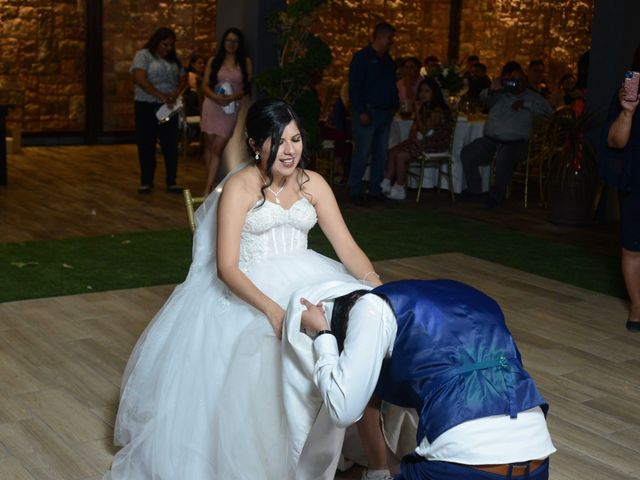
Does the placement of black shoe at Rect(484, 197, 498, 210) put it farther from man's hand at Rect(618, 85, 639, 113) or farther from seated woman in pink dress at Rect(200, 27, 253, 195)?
man's hand at Rect(618, 85, 639, 113)

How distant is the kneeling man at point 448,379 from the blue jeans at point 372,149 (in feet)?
21.9

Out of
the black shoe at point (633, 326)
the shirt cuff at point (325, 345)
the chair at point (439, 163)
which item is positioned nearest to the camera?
the shirt cuff at point (325, 345)

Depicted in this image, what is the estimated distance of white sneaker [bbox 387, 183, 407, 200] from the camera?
9.55 m

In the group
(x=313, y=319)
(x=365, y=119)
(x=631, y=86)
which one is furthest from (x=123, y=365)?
(x=365, y=119)

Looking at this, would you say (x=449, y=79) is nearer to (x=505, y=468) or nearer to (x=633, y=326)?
(x=633, y=326)

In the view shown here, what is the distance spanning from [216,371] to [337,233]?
67 cm

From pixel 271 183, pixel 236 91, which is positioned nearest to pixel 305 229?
pixel 271 183

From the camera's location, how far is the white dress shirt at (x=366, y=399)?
232 centimetres

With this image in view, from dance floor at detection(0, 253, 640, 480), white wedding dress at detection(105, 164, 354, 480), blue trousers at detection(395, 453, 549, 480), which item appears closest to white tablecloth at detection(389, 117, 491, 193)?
dance floor at detection(0, 253, 640, 480)

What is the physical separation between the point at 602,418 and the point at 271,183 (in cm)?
176

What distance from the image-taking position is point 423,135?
9.43 meters

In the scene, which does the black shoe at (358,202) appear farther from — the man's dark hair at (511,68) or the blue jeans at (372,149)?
the man's dark hair at (511,68)

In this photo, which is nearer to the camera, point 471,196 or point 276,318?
Answer: point 276,318

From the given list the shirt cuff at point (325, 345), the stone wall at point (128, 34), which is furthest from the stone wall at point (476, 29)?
the shirt cuff at point (325, 345)
